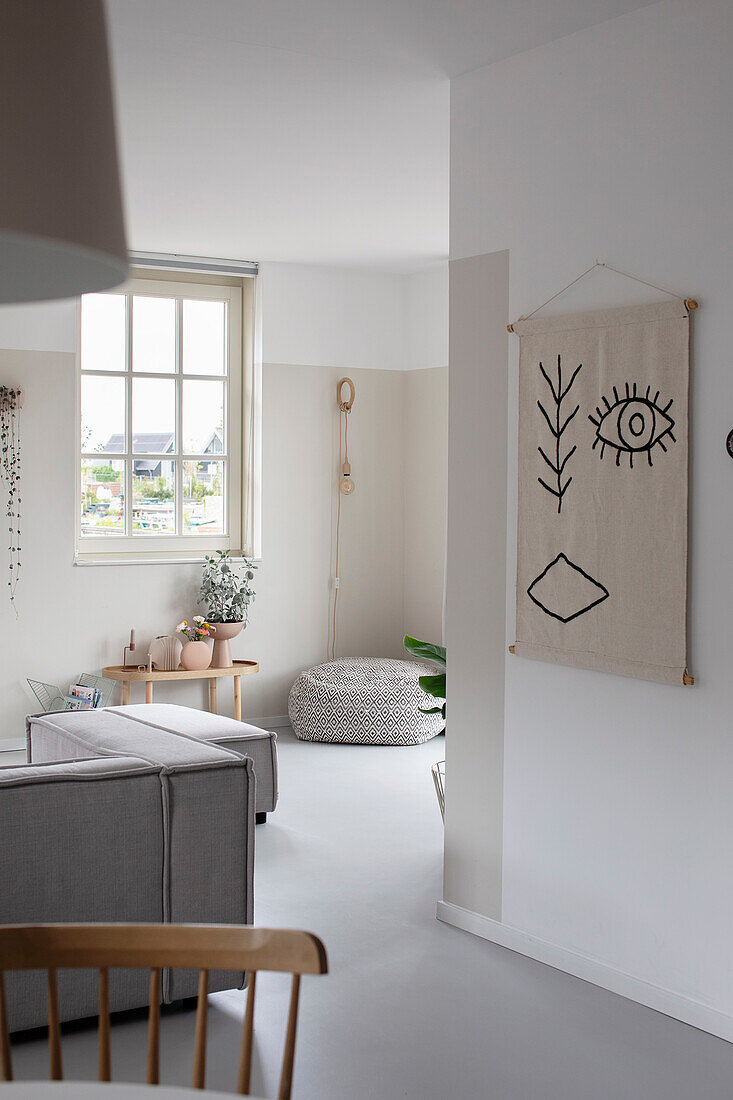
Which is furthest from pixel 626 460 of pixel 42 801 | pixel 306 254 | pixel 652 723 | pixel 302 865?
pixel 306 254

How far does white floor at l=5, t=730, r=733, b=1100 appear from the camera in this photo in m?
2.61

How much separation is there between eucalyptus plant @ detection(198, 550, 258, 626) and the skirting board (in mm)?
3216

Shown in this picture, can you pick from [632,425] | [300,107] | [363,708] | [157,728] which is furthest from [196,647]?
[632,425]

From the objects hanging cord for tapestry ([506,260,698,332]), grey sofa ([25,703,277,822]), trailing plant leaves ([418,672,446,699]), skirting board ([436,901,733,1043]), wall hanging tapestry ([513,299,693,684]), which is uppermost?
hanging cord for tapestry ([506,260,698,332])

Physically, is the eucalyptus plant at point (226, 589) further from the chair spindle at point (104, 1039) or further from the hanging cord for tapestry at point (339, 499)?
the chair spindle at point (104, 1039)

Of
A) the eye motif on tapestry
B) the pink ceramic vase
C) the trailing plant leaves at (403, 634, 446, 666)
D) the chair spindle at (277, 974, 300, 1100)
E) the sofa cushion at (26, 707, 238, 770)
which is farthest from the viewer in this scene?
the pink ceramic vase

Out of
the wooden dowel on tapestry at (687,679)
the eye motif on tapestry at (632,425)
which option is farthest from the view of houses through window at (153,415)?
the wooden dowel on tapestry at (687,679)

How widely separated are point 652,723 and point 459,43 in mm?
2062

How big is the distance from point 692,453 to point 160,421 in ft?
14.5

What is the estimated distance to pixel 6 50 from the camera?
2.73 feet

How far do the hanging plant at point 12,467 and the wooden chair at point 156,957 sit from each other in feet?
16.1

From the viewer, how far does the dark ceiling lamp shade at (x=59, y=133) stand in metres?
0.83

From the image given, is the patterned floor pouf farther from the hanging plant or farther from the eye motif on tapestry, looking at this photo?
the eye motif on tapestry

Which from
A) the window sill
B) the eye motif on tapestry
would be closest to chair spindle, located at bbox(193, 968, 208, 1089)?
the eye motif on tapestry
